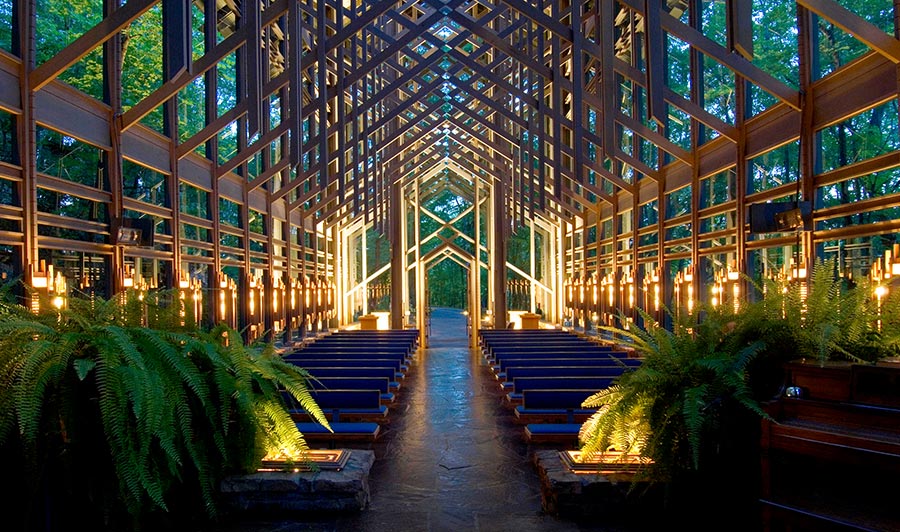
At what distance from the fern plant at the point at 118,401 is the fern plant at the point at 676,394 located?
1800 millimetres

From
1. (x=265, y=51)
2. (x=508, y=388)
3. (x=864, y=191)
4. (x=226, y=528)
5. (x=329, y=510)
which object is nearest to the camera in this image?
(x=226, y=528)

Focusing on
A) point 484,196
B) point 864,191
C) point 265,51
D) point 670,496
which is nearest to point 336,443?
point 670,496

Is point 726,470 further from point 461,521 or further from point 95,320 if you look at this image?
point 95,320

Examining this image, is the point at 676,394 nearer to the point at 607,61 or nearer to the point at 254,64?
the point at 607,61

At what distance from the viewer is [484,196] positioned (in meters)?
22.9

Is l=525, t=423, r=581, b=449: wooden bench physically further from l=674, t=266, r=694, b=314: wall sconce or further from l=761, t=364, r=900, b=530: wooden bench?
l=674, t=266, r=694, b=314: wall sconce

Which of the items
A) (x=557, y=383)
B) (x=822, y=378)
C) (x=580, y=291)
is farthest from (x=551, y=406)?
(x=580, y=291)

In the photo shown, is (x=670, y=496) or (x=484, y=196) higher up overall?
(x=484, y=196)

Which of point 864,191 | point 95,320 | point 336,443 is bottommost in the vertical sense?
point 336,443

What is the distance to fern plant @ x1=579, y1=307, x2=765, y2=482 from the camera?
11.9 feet

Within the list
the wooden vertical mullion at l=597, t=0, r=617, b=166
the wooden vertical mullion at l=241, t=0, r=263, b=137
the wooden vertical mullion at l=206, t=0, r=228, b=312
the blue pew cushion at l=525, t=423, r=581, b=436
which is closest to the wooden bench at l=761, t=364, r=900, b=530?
the blue pew cushion at l=525, t=423, r=581, b=436

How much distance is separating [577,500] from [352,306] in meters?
20.0

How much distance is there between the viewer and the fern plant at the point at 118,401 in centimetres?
331

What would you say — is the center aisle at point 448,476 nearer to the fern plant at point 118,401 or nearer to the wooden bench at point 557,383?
the wooden bench at point 557,383
